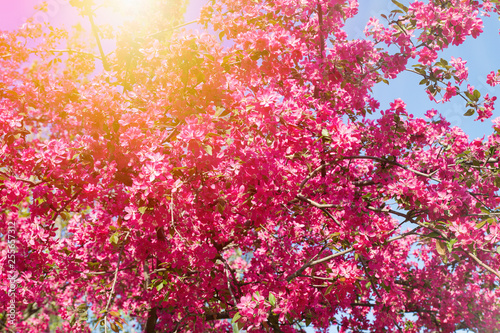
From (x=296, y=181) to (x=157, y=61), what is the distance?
2.69m

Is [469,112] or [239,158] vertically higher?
[469,112]

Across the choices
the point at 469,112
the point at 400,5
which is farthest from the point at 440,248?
the point at 400,5

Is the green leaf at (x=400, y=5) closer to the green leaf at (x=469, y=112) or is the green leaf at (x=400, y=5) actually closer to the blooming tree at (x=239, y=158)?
the blooming tree at (x=239, y=158)

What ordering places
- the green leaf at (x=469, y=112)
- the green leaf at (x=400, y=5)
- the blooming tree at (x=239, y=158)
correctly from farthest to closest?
the green leaf at (x=469, y=112)
the green leaf at (x=400, y=5)
the blooming tree at (x=239, y=158)

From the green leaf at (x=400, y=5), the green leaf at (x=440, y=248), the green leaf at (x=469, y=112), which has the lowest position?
the green leaf at (x=440, y=248)

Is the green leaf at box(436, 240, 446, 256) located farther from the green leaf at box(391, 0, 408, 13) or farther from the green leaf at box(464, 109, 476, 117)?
the green leaf at box(391, 0, 408, 13)

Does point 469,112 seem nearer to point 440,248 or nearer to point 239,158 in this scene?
point 440,248

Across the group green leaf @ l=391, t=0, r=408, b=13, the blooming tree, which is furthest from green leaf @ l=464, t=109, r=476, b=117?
green leaf @ l=391, t=0, r=408, b=13

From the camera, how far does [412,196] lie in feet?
16.3

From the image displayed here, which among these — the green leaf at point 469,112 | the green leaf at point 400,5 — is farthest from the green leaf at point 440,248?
the green leaf at point 400,5

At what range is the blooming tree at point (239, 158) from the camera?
12.4 ft

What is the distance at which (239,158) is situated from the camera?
4.16 m

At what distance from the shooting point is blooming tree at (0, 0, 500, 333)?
378 centimetres

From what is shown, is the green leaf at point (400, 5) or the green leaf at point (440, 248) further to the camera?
the green leaf at point (400, 5)
